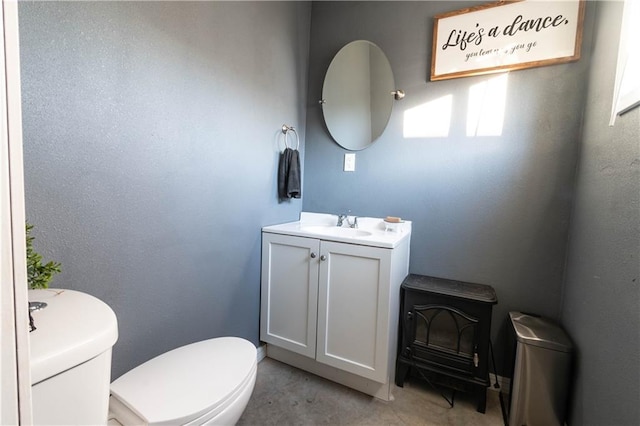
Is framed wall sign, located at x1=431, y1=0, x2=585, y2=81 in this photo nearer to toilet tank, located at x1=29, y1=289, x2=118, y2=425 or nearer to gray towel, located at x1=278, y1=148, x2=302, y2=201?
gray towel, located at x1=278, y1=148, x2=302, y2=201

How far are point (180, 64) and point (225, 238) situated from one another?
33.0 inches

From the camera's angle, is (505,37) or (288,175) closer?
(505,37)

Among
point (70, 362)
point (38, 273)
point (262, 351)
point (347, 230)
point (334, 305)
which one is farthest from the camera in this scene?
point (347, 230)

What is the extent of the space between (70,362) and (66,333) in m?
0.06

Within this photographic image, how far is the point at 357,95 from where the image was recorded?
6.55 ft

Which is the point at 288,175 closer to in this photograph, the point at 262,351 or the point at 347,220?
the point at 347,220

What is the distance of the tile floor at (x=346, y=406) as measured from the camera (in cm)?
137

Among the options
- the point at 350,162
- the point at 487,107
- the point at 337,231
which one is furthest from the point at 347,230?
the point at 487,107

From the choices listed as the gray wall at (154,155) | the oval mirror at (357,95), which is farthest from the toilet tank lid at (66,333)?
the oval mirror at (357,95)

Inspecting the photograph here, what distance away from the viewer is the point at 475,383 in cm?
143

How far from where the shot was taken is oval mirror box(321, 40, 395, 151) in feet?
6.20

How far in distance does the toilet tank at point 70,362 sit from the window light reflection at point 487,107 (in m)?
1.88

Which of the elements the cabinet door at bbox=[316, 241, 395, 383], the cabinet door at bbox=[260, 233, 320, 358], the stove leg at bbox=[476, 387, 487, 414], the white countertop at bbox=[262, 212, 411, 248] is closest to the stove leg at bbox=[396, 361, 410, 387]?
the cabinet door at bbox=[316, 241, 395, 383]

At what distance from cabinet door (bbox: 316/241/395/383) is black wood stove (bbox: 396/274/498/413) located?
0.22 m
